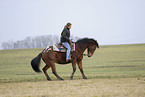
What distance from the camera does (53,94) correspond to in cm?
849

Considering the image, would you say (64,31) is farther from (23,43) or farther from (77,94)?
(23,43)

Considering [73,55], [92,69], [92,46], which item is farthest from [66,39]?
[92,69]

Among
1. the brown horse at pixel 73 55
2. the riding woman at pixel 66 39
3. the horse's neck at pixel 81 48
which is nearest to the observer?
the riding woman at pixel 66 39

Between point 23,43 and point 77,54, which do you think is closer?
point 77,54

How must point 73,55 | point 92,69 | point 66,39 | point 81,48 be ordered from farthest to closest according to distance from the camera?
point 92,69 → point 81,48 → point 73,55 → point 66,39

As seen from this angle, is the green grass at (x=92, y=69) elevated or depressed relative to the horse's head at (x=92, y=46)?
depressed

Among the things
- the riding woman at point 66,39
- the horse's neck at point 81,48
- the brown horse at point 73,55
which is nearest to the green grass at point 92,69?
the brown horse at point 73,55

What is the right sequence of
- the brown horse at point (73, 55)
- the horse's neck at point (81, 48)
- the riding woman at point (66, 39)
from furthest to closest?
the horse's neck at point (81, 48) → the brown horse at point (73, 55) → the riding woman at point (66, 39)

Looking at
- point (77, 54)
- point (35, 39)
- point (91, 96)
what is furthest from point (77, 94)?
point (35, 39)

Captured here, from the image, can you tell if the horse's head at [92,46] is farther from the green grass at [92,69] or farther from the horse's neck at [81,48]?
the green grass at [92,69]

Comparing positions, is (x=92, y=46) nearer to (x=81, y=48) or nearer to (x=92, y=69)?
(x=81, y=48)

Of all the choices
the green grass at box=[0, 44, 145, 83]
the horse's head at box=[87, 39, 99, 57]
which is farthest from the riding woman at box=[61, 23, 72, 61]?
the green grass at box=[0, 44, 145, 83]

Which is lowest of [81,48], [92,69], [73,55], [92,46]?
[92,69]

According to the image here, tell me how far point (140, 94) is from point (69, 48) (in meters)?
5.69
